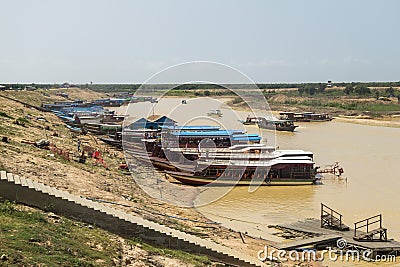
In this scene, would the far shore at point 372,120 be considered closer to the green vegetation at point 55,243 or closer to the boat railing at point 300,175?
the boat railing at point 300,175

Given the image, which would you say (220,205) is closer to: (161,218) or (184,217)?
(184,217)

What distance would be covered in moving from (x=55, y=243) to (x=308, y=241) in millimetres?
8109

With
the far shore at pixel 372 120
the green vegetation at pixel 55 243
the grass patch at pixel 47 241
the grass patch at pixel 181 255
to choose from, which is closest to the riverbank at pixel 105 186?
the grass patch at pixel 181 255

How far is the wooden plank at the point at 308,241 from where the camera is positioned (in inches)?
540

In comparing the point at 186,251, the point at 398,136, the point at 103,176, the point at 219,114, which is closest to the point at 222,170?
the point at 103,176

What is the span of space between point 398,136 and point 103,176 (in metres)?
37.4

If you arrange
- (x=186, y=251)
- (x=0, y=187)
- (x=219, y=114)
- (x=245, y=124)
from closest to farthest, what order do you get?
(x=0, y=187), (x=186, y=251), (x=245, y=124), (x=219, y=114)

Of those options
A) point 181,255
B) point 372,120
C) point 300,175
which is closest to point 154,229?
point 181,255

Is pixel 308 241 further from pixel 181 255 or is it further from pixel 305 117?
pixel 305 117

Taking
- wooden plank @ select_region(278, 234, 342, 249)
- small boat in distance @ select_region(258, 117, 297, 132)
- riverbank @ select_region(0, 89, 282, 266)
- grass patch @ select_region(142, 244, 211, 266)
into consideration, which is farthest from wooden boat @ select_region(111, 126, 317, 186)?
small boat in distance @ select_region(258, 117, 297, 132)

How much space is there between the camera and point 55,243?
849 centimetres

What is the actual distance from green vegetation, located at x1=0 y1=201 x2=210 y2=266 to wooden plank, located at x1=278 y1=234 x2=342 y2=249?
13.5ft

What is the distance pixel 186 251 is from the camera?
420 inches

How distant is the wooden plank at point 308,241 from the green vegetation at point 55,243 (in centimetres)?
411
